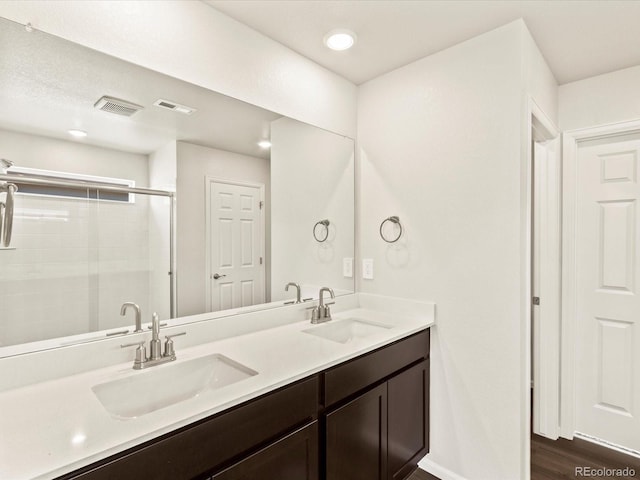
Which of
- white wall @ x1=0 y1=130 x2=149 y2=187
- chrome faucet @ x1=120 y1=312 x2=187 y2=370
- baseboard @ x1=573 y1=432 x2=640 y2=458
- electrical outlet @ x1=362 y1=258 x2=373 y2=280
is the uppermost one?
white wall @ x1=0 y1=130 x2=149 y2=187

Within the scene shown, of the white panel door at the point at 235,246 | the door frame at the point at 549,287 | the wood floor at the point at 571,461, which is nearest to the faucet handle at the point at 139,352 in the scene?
the white panel door at the point at 235,246

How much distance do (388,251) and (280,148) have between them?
939 millimetres

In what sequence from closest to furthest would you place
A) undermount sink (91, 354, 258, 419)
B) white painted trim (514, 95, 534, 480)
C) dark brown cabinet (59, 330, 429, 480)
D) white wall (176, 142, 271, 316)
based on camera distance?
1. dark brown cabinet (59, 330, 429, 480)
2. undermount sink (91, 354, 258, 419)
3. white wall (176, 142, 271, 316)
4. white painted trim (514, 95, 534, 480)

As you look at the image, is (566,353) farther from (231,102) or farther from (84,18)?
(84,18)

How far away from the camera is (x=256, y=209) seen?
1939 millimetres

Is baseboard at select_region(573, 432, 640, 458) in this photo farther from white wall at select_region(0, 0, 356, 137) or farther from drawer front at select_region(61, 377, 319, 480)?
white wall at select_region(0, 0, 356, 137)

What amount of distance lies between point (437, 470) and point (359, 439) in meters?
0.81

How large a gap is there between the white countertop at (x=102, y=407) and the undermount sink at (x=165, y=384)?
32 millimetres

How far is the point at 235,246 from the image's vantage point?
1.86m

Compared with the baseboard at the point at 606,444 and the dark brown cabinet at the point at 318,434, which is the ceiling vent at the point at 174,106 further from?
the baseboard at the point at 606,444

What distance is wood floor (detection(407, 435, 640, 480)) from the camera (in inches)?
80.1

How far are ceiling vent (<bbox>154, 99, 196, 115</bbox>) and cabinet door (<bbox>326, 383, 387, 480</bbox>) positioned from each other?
4.85 ft

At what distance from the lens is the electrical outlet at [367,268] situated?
2.39 m

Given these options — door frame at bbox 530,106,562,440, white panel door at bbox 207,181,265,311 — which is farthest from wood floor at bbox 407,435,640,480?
white panel door at bbox 207,181,265,311
